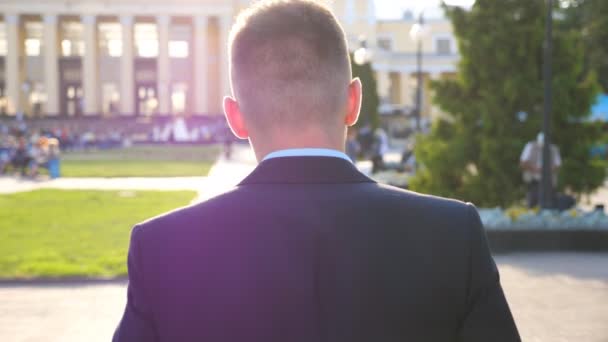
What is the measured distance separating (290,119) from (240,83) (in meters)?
0.15

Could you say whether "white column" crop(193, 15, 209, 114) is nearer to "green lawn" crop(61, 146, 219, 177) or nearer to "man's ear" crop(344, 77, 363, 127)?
"green lawn" crop(61, 146, 219, 177)

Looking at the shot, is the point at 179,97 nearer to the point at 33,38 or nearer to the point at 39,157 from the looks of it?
the point at 33,38

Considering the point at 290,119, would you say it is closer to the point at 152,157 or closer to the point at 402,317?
the point at 402,317

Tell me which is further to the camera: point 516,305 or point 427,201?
point 516,305

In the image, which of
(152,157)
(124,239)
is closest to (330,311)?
(124,239)

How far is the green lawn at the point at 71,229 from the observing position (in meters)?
9.73

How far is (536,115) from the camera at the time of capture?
48.0 feet

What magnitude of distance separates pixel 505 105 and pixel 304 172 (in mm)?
13291

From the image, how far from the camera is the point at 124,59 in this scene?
239 feet

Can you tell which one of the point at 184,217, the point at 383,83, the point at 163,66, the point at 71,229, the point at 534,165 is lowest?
the point at 71,229

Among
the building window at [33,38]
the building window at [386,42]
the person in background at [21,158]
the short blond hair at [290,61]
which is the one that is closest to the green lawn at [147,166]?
the person in background at [21,158]

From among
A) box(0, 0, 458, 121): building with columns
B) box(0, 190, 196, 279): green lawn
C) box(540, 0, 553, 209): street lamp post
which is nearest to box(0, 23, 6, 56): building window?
box(0, 0, 458, 121): building with columns

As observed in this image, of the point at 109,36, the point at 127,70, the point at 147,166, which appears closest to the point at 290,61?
the point at 147,166

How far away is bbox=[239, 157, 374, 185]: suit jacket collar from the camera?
177 cm
